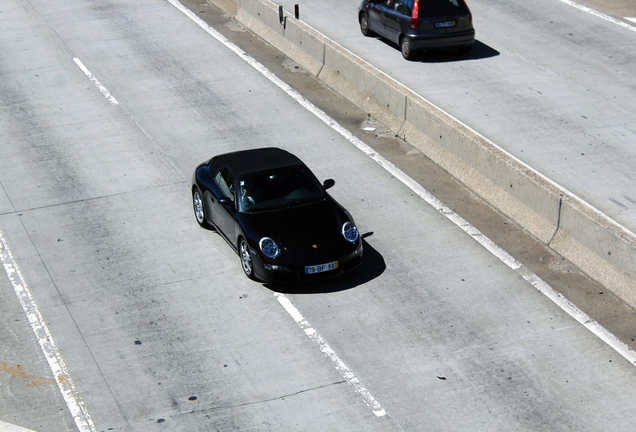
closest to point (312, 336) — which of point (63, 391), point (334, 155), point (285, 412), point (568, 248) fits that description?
point (285, 412)

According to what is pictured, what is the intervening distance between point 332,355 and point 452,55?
11220mm

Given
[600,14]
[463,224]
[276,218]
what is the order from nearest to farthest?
[276,218]
[463,224]
[600,14]

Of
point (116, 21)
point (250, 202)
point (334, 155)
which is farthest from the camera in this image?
point (116, 21)

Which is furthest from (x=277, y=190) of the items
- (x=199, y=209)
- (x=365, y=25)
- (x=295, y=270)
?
(x=365, y=25)

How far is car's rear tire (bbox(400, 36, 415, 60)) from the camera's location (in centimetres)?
1820

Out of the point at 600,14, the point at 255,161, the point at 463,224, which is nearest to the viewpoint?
the point at 255,161

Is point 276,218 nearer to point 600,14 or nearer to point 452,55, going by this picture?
point 452,55

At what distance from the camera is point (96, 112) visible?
16.8 m

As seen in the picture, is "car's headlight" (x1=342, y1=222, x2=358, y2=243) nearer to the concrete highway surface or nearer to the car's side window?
the concrete highway surface

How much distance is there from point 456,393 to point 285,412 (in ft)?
6.23

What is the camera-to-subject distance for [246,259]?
1105 centimetres

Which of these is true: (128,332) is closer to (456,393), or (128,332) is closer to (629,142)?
(456,393)

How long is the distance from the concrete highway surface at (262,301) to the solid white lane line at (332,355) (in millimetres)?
24

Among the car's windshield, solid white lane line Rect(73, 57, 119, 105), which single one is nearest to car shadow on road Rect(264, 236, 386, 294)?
the car's windshield
